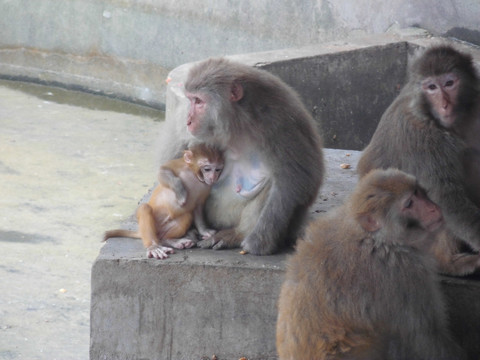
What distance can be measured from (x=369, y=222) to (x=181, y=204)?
5.25ft

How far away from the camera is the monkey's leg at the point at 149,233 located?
5.31m

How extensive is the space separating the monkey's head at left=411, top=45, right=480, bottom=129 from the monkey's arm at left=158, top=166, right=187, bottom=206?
1.54 m

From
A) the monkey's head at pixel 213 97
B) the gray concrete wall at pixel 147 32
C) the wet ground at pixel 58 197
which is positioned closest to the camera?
the monkey's head at pixel 213 97

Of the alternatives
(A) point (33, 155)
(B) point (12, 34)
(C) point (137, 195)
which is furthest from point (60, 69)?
(C) point (137, 195)

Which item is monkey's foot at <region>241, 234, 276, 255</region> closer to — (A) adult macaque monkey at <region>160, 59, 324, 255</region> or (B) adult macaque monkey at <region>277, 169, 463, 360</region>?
(A) adult macaque monkey at <region>160, 59, 324, 255</region>

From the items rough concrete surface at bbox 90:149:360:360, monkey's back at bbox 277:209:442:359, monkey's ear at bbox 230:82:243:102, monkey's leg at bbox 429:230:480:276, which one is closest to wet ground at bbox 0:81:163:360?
rough concrete surface at bbox 90:149:360:360

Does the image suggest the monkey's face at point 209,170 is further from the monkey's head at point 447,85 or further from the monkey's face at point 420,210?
the monkey's face at point 420,210

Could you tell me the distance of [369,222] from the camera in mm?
4184

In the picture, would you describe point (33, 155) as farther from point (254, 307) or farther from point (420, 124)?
point (420, 124)

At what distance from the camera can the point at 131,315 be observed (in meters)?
5.39

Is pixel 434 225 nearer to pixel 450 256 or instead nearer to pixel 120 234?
pixel 450 256

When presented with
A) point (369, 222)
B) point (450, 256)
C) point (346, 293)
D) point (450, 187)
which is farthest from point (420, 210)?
point (450, 256)

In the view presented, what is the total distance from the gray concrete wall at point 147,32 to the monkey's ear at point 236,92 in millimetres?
4888

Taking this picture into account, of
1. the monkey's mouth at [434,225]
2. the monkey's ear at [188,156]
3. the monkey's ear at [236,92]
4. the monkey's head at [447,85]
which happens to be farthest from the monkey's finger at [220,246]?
the monkey's mouth at [434,225]
